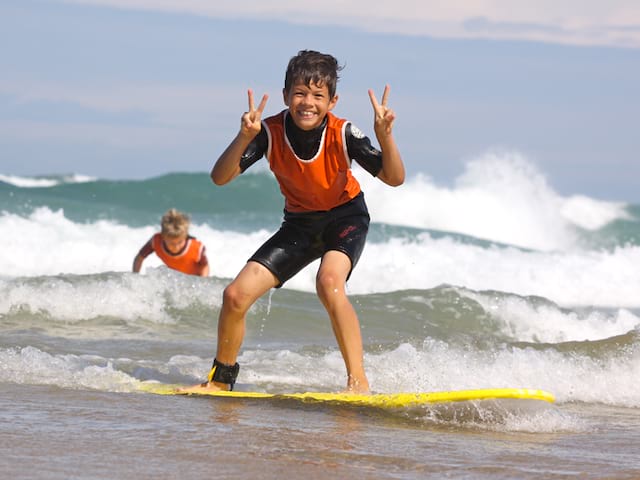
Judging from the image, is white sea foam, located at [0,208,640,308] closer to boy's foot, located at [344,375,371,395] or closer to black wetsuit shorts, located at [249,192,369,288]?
black wetsuit shorts, located at [249,192,369,288]

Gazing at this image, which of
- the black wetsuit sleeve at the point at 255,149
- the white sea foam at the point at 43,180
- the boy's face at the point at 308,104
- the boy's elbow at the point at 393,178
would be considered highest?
the white sea foam at the point at 43,180

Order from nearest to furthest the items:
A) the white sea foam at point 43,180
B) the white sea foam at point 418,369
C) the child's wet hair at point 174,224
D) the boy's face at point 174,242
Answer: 1. the white sea foam at point 418,369
2. the child's wet hair at point 174,224
3. the boy's face at point 174,242
4. the white sea foam at point 43,180

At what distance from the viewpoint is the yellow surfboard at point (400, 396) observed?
471cm

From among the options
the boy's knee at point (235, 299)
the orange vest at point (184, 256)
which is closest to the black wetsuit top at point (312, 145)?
the boy's knee at point (235, 299)

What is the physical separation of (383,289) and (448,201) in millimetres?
13588

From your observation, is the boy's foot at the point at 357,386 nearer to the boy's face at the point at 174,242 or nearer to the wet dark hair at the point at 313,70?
the wet dark hair at the point at 313,70

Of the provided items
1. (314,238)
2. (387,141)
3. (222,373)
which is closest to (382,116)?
(387,141)

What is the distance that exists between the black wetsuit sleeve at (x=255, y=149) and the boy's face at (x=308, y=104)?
0.63 ft

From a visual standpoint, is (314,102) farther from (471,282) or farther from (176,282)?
(471,282)

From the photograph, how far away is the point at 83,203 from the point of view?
80.7 ft

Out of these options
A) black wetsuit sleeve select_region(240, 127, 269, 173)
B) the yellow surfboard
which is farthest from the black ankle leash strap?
black wetsuit sleeve select_region(240, 127, 269, 173)

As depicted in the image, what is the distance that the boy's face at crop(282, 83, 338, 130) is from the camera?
17.1ft

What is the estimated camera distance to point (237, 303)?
5.35 m

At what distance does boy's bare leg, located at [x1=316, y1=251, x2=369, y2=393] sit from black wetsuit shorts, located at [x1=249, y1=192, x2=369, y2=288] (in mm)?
95
